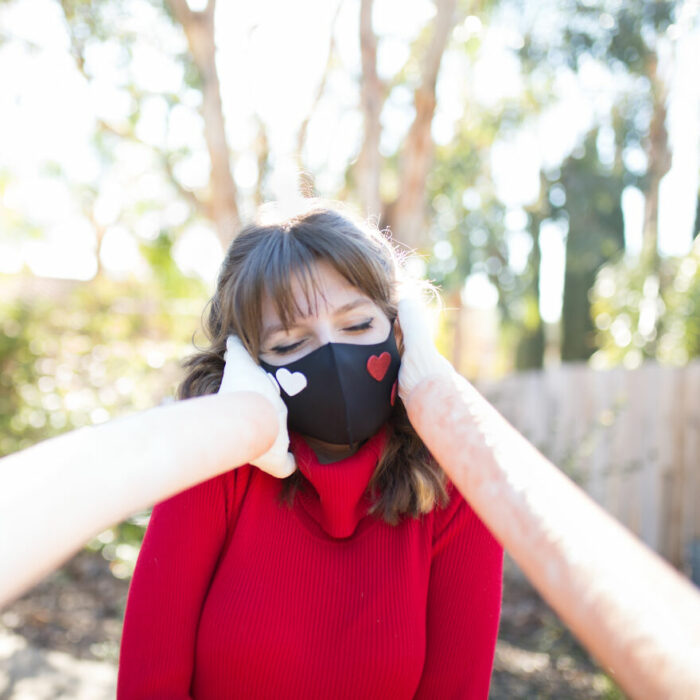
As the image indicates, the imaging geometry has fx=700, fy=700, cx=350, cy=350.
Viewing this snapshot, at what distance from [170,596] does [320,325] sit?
676 mm

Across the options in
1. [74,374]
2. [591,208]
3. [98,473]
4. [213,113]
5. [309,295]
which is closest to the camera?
[98,473]

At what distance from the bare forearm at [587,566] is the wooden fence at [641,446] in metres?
4.63

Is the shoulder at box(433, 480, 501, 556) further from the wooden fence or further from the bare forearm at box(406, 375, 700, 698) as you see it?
the wooden fence

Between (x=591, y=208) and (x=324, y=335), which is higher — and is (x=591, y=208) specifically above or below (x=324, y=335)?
below

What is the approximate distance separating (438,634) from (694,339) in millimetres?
7152

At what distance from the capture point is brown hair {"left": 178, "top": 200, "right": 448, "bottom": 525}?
5.37 ft

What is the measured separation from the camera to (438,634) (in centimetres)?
155

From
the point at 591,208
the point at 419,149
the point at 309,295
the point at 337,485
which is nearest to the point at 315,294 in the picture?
the point at 309,295

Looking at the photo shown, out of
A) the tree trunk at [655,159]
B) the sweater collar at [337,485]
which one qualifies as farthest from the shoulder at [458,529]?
the tree trunk at [655,159]

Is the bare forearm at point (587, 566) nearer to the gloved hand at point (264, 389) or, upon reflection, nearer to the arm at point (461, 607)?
the gloved hand at point (264, 389)

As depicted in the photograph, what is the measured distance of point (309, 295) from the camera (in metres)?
1.64

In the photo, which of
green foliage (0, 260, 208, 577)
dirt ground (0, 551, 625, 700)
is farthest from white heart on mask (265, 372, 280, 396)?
green foliage (0, 260, 208, 577)

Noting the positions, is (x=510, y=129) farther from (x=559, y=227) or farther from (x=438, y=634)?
(x=438, y=634)

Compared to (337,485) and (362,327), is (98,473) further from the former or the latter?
(362,327)
